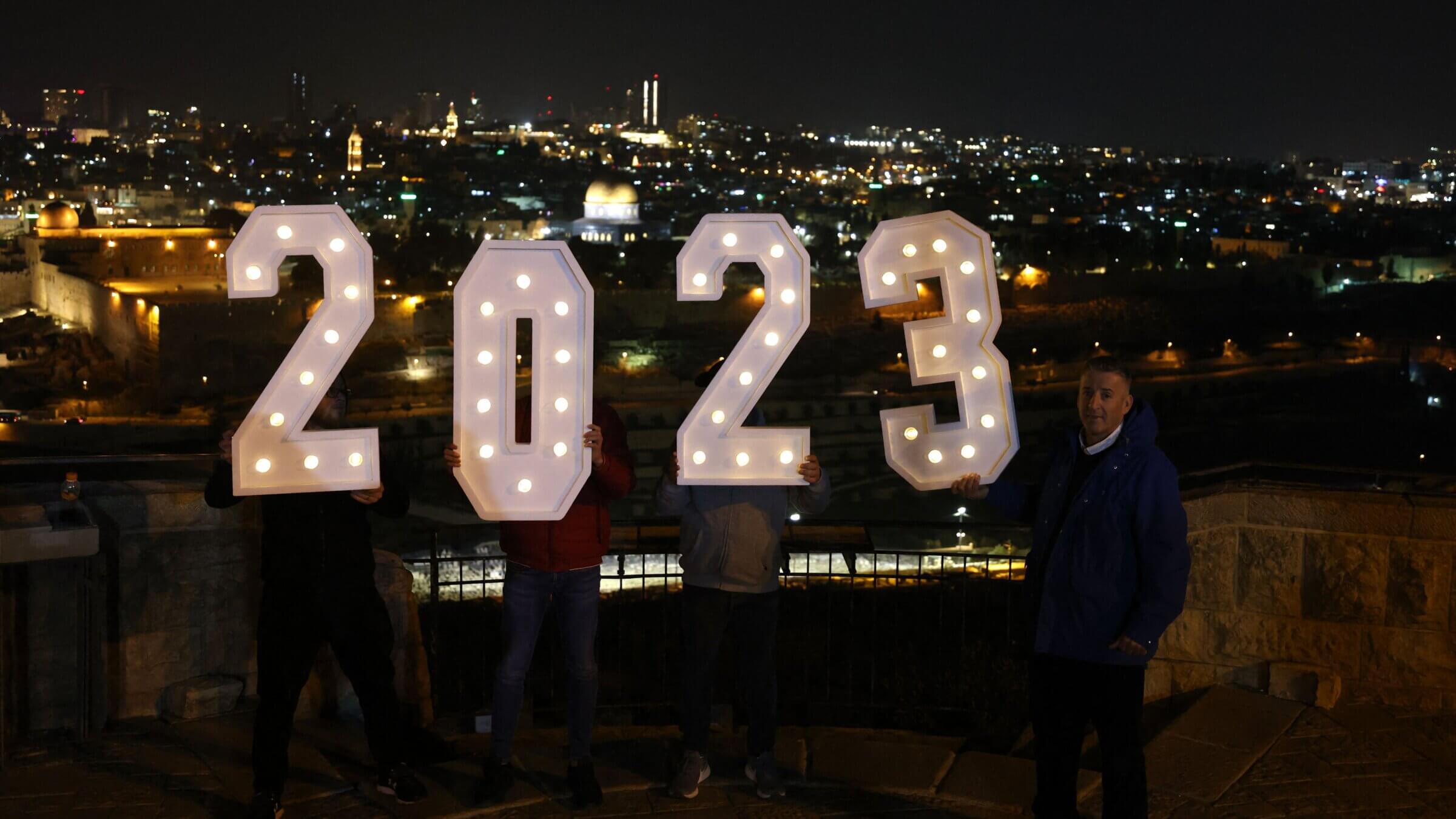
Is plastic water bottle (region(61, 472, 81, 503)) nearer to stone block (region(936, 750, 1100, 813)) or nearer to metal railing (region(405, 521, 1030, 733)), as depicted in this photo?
metal railing (region(405, 521, 1030, 733))

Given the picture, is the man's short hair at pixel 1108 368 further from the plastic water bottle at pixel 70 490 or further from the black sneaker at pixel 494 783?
the plastic water bottle at pixel 70 490

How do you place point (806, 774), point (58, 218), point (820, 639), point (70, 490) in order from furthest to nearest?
point (58, 218) → point (820, 639) → point (70, 490) → point (806, 774)

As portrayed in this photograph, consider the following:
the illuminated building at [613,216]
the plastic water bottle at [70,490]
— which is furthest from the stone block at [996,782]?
the illuminated building at [613,216]

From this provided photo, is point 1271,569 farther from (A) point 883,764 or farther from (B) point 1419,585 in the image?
(A) point 883,764

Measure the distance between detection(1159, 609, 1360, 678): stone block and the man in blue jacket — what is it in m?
1.91

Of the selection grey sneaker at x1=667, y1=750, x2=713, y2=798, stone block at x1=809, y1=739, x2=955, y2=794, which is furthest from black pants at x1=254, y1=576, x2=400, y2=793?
stone block at x1=809, y1=739, x2=955, y2=794

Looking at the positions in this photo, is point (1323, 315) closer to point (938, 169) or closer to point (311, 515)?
point (311, 515)

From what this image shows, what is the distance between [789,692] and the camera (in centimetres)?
1030

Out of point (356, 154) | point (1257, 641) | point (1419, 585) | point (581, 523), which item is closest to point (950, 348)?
point (581, 523)

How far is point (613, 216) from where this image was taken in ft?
305

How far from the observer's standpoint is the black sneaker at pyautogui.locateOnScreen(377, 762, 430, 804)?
183 inches

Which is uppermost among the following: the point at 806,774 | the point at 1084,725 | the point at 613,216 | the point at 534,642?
the point at 613,216

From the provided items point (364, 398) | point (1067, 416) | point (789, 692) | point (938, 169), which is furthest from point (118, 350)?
point (938, 169)

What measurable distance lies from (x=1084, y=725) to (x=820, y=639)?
26.6 feet
